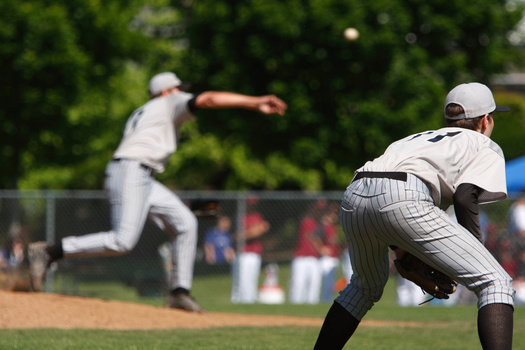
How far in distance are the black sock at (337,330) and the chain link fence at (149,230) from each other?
9.15 m

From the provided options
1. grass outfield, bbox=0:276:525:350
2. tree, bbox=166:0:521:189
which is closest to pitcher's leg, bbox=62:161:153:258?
grass outfield, bbox=0:276:525:350

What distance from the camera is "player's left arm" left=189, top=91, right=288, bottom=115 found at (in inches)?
247

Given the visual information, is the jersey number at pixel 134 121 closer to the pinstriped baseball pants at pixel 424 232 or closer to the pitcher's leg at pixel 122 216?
the pitcher's leg at pixel 122 216

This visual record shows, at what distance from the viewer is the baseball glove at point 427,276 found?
4.12m

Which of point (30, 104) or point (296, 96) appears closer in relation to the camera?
point (30, 104)

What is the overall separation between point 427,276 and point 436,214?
0.42m

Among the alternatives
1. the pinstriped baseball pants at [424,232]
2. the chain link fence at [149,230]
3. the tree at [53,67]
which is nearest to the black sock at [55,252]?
the pinstriped baseball pants at [424,232]

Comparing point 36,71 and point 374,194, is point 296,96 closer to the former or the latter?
point 36,71

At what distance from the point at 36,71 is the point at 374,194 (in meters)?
13.1

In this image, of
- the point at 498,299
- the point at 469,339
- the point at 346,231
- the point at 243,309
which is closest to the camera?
the point at 498,299

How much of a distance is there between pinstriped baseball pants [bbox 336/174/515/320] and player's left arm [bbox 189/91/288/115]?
2.17 meters

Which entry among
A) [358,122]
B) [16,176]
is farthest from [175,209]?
[358,122]

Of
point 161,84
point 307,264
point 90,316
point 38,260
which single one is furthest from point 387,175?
point 307,264

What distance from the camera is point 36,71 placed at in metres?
15.8
